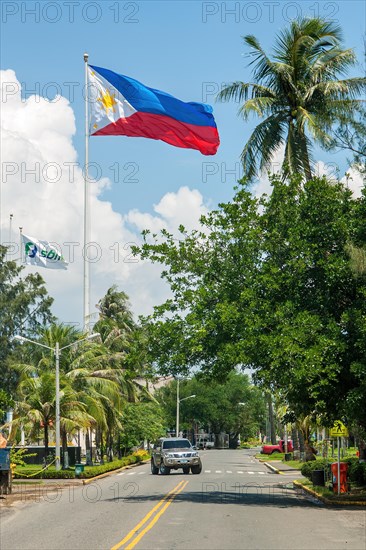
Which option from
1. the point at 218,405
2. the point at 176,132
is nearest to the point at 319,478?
the point at 176,132

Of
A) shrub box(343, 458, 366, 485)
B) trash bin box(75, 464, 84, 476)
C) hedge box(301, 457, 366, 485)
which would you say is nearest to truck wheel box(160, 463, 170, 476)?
trash bin box(75, 464, 84, 476)

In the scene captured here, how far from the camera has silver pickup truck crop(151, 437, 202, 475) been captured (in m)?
43.8

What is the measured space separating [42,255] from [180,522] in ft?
133

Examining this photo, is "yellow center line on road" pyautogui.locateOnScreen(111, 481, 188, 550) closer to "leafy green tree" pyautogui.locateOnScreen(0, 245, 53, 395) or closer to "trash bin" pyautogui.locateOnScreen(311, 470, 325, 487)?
"trash bin" pyautogui.locateOnScreen(311, 470, 325, 487)

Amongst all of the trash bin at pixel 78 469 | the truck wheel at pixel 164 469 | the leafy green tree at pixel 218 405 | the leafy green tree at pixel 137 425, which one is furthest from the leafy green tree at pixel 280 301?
the leafy green tree at pixel 218 405

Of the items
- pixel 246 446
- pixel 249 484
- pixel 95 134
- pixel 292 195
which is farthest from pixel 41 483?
pixel 246 446

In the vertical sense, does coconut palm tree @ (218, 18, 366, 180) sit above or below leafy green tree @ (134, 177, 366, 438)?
above

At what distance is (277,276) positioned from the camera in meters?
25.3

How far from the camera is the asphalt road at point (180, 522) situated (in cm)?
1466

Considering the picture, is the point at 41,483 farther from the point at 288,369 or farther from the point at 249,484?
the point at 288,369

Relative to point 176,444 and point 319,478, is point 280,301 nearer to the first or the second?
point 319,478

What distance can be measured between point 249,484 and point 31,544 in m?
21.8

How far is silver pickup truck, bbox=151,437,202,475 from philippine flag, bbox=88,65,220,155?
17567 millimetres

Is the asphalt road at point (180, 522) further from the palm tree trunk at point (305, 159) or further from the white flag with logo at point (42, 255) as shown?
the white flag with logo at point (42, 255)
